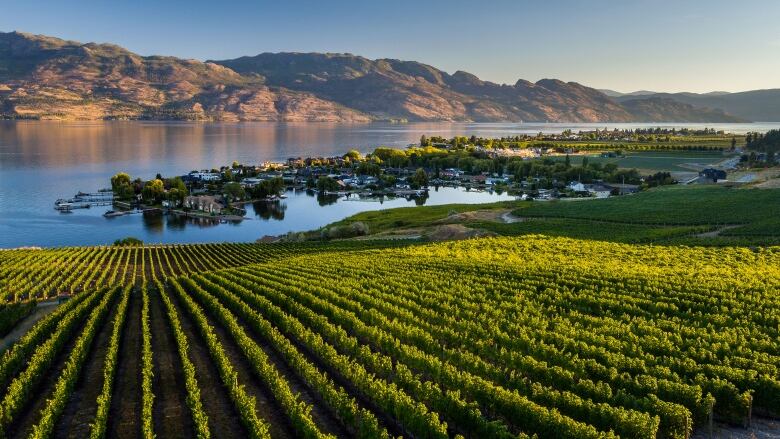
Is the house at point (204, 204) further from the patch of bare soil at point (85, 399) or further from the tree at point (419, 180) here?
the patch of bare soil at point (85, 399)

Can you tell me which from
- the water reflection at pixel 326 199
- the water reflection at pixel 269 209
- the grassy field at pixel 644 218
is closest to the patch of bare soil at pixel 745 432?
the grassy field at pixel 644 218

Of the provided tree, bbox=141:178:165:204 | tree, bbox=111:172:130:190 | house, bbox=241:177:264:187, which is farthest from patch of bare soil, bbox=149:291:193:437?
house, bbox=241:177:264:187

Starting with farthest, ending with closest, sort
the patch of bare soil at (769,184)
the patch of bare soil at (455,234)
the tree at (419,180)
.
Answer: the tree at (419,180), the patch of bare soil at (769,184), the patch of bare soil at (455,234)

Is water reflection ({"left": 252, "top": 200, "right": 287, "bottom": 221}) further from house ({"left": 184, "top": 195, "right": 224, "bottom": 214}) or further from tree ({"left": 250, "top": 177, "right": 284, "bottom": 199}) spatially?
house ({"left": 184, "top": 195, "right": 224, "bottom": 214})

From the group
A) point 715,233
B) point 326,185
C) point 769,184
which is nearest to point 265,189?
point 326,185

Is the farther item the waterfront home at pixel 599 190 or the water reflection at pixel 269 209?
the waterfront home at pixel 599 190

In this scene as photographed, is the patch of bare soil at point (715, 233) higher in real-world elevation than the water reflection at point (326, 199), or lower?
higher

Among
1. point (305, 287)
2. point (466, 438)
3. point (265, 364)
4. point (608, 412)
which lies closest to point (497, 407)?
point (466, 438)
